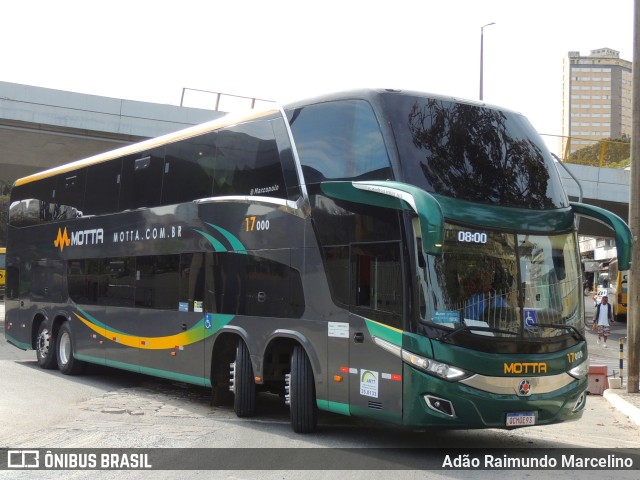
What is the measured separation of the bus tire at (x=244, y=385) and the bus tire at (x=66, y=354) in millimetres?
6325

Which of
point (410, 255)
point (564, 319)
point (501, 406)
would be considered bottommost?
point (501, 406)

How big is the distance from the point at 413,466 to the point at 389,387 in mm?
847

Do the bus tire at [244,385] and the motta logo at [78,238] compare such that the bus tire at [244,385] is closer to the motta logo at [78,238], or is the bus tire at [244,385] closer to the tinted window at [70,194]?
the motta logo at [78,238]

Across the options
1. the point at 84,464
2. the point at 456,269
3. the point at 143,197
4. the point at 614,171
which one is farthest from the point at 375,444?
the point at 614,171

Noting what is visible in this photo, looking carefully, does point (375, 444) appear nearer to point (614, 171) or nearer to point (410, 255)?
point (410, 255)

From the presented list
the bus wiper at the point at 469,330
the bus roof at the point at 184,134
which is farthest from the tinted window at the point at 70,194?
the bus wiper at the point at 469,330

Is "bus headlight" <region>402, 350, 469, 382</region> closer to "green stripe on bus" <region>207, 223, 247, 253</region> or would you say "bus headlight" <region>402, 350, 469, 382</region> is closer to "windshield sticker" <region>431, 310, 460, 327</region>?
"windshield sticker" <region>431, 310, 460, 327</region>

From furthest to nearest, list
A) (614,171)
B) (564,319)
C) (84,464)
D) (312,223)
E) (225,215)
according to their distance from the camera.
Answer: (614,171) → (225,215) → (312,223) → (564,319) → (84,464)

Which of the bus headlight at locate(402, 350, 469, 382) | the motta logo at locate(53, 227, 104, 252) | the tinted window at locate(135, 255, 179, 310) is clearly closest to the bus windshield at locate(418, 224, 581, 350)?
the bus headlight at locate(402, 350, 469, 382)

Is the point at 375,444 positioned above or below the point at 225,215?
below

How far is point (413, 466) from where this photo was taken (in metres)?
8.45

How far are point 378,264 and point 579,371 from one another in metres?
2.53

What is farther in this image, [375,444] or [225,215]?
[225,215]

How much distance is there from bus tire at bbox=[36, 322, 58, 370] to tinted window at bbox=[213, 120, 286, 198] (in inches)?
288
